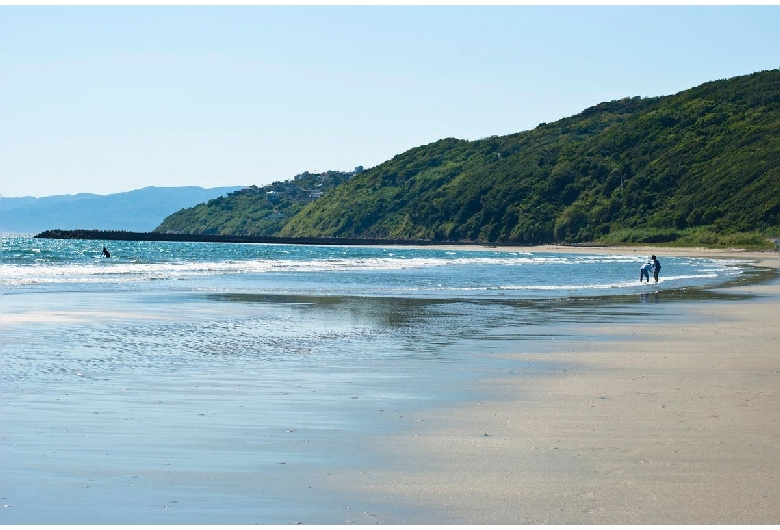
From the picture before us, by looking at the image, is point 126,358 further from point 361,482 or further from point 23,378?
point 361,482

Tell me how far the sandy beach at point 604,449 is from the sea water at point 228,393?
42 centimetres

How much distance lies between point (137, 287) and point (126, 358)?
74.3 ft

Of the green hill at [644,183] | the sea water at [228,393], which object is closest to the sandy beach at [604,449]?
the sea water at [228,393]

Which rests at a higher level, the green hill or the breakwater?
the green hill

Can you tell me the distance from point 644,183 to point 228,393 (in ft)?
449

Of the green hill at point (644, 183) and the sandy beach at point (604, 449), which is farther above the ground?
the green hill at point (644, 183)

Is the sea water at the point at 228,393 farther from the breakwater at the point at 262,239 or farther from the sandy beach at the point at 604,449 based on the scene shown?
the breakwater at the point at 262,239

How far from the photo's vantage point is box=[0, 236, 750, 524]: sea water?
7.71 metres

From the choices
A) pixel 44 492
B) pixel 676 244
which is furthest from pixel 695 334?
pixel 676 244

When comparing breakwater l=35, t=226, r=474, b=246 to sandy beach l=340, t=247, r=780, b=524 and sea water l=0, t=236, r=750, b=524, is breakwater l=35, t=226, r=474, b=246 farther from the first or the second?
sandy beach l=340, t=247, r=780, b=524

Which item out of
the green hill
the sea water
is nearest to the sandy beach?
the sea water

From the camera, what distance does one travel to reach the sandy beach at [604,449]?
7445 millimetres

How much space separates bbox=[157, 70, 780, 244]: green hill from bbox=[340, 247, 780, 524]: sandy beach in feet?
330

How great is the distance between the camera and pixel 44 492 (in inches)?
309
